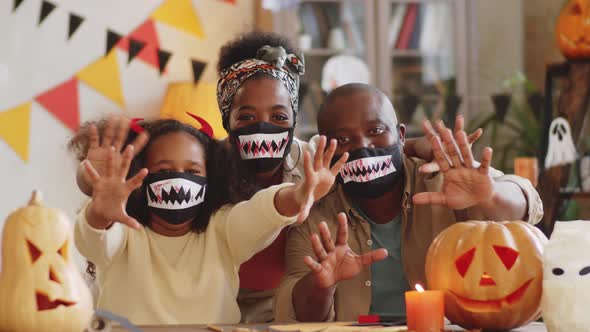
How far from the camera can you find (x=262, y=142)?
2.07m

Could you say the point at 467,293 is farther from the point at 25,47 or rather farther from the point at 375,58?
the point at 375,58

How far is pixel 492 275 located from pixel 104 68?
3.47 m

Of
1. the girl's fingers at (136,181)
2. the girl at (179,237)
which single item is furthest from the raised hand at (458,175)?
the girl's fingers at (136,181)

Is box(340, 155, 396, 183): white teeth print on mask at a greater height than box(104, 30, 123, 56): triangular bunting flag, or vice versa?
box(104, 30, 123, 56): triangular bunting flag

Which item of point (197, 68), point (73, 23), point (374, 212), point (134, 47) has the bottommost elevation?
point (374, 212)

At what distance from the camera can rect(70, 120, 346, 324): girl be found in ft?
5.57

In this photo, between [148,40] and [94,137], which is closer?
[94,137]

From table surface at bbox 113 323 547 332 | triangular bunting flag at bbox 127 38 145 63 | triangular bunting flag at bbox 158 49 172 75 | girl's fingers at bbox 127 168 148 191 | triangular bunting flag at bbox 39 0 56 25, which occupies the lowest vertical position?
table surface at bbox 113 323 547 332

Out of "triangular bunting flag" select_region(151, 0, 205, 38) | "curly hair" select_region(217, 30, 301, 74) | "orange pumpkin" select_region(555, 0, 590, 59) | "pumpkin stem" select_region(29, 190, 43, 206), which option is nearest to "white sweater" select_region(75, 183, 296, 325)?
"pumpkin stem" select_region(29, 190, 43, 206)

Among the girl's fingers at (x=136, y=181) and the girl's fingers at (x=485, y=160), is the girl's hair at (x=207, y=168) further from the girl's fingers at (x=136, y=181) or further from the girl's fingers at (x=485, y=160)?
the girl's fingers at (x=485, y=160)

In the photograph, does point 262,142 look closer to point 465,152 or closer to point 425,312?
point 465,152

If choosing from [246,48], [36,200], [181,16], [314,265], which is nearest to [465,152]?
[314,265]

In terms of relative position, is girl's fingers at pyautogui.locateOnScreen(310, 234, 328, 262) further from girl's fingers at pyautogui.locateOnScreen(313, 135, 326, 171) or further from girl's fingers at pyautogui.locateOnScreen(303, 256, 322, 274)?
girl's fingers at pyautogui.locateOnScreen(313, 135, 326, 171)

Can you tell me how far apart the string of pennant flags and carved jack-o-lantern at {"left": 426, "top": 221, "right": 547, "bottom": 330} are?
3.30 meters
